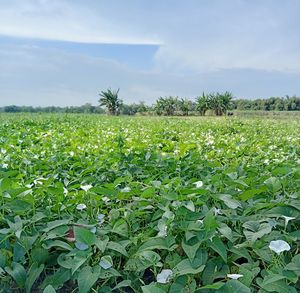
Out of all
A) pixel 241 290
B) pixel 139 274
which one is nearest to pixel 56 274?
pixel 139 274

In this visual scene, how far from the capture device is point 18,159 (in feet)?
7.09

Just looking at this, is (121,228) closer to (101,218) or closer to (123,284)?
(101,218)

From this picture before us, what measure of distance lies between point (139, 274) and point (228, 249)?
0.26 m

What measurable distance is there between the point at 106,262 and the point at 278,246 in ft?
1.49

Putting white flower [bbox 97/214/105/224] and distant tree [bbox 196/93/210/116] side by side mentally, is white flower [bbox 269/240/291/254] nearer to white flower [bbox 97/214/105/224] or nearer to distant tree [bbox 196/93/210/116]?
white flower [bbox 97/214/105/224]

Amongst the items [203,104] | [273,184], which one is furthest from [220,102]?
[273,184]

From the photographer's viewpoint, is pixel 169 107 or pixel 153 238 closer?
pixel 153 238

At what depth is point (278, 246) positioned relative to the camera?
0.87 metres

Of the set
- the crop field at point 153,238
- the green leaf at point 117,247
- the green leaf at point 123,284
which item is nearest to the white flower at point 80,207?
the crop field at point 153,238

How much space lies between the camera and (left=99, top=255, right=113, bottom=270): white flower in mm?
881

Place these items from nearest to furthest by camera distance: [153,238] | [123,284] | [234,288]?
[234,288] → [123,284] → [153,238]

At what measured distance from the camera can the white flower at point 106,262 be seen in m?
0.88

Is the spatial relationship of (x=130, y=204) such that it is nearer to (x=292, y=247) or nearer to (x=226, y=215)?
(x=226, y=215)

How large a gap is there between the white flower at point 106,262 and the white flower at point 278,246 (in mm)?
423
